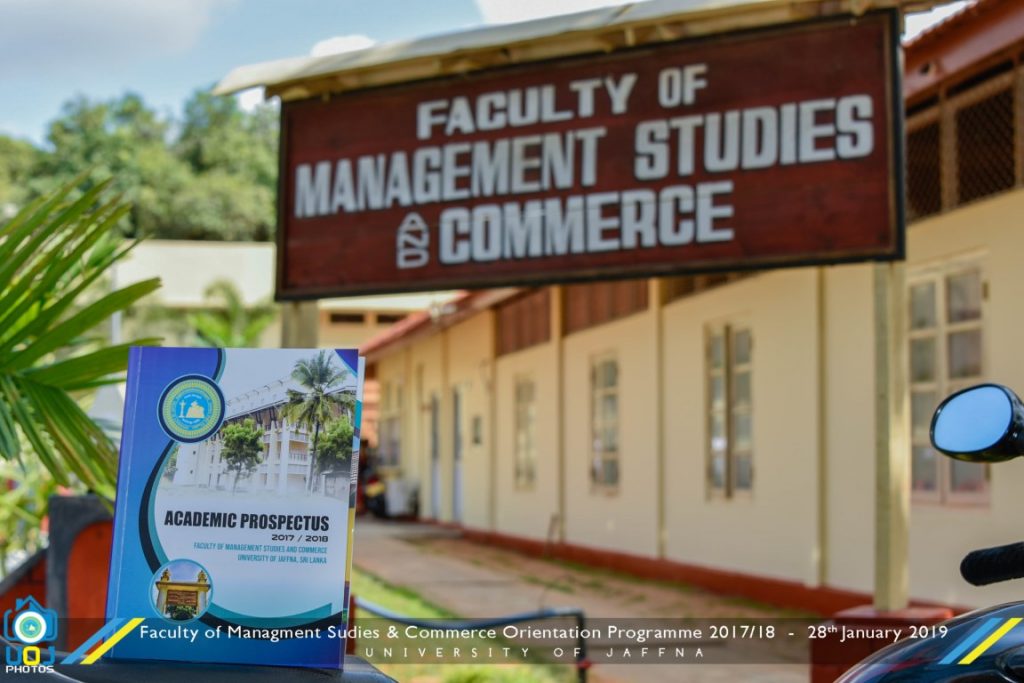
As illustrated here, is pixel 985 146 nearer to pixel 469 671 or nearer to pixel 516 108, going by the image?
pixel 516 108

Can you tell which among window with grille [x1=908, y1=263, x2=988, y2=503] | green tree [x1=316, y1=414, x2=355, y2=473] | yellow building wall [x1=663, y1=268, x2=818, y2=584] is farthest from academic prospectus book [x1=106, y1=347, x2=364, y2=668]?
yellow building wall [x1=663, y1=268, x2=818, y2=584]

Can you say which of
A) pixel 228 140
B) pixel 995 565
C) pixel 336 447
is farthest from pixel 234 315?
pixel 995 565

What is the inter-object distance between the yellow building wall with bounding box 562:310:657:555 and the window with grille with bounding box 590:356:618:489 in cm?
11

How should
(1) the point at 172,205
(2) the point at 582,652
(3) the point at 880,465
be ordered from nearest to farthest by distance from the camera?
1. (3) the point at 880,465
2. (2) the point at 582,652
3. (1) the point at 172,205

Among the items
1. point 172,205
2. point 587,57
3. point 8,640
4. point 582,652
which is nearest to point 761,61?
point 587,57

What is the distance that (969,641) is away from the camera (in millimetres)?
2039

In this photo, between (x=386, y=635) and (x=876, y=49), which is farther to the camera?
(x=386, y=635)

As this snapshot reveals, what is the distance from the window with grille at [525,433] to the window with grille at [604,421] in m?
2.09

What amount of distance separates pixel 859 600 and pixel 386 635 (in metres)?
3.30

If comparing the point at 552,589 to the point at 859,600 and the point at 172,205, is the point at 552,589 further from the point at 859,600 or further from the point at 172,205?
the point at 172,205

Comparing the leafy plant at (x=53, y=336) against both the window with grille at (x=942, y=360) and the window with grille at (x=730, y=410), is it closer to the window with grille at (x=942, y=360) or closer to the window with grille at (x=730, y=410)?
the window with grille at (x=942, y=360)

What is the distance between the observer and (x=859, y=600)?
866 cm

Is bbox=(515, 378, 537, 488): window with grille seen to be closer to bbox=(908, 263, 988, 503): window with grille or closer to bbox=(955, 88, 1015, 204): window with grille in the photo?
bbox=(908, 263, 988, 503): window with grille

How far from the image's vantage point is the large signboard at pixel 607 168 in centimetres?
559
